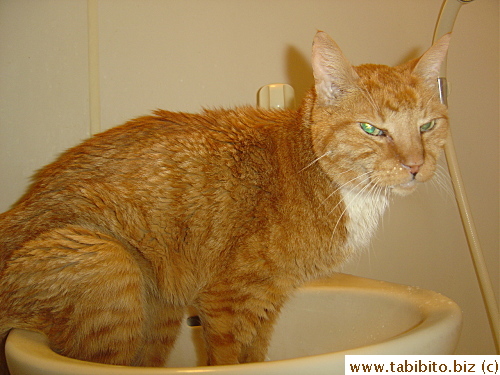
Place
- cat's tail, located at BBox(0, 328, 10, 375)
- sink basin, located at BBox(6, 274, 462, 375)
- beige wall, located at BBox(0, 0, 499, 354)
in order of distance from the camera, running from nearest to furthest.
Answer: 1. sink basin, located at BBox(6, 274, 462, 375)
2. cat's tail, located at BBox(0, 328, 10, 375)
3. beige wall, located at BBox(0, 0, 499, 354)

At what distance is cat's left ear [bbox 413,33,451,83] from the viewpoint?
1244 millimetres

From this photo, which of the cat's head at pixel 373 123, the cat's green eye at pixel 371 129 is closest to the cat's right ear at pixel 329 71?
the cat's head at pixel 373 123

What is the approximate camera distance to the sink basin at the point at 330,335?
2.09 feet

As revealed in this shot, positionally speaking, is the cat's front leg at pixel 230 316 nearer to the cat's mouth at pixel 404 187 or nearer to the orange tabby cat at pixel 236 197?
the orange tabby cat at pixel 236 197

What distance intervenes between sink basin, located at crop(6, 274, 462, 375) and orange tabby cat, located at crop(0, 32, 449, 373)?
0.09m

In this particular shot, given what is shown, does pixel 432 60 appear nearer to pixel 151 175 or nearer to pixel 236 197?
pixel 236 197

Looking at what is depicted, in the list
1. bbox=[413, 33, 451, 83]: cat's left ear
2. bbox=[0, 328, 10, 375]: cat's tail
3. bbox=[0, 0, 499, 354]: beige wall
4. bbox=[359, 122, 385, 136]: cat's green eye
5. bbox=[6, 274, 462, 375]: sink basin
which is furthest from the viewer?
bbox=[0, 0, 499, 354]: beige wall

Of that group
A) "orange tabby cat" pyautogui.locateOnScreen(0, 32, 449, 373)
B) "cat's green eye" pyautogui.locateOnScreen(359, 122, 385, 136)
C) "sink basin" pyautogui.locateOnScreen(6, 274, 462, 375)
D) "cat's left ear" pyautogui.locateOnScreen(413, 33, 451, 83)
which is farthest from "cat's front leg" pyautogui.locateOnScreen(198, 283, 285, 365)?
"cat's left ear" pyautogui.locateOnScreen(413, 33, 451, 83)

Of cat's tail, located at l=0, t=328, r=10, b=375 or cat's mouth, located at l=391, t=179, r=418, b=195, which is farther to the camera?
cat's mouth, located at l=391, t=179, r=418, b=195

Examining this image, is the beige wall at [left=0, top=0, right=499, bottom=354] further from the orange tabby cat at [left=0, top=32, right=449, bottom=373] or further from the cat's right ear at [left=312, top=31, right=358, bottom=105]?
the cat's right ear at [left=312, top=31, right=358, bottom=105]

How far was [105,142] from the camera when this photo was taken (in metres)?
1.18

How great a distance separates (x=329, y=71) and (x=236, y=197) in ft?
1.48

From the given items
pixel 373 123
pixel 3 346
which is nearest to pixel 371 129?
pixel 373 123

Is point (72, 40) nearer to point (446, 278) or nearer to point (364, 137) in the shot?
point (364, 137)
